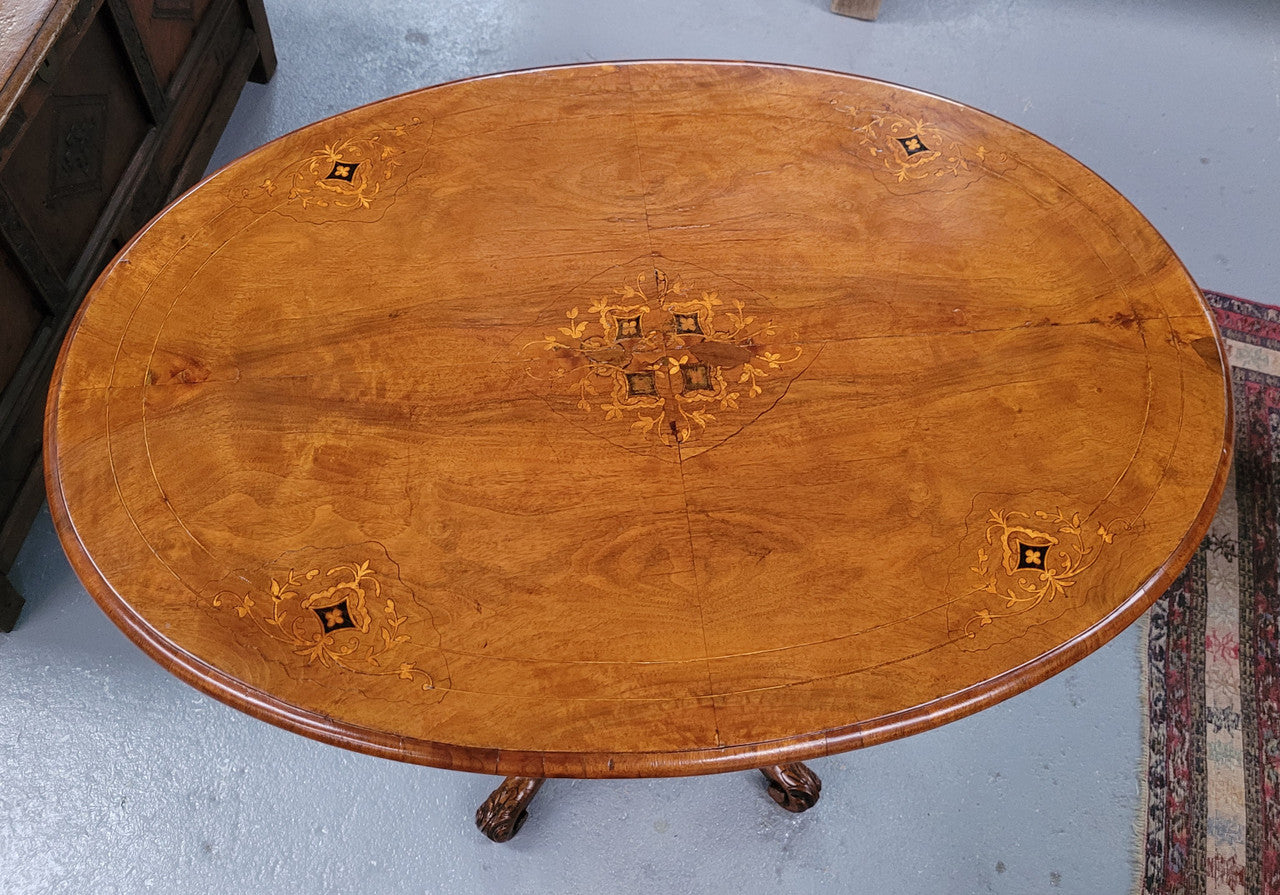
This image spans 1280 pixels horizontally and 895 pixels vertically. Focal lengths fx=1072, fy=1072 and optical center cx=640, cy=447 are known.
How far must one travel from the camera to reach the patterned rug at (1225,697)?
169 centimetres

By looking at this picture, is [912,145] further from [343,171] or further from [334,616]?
[334,616]

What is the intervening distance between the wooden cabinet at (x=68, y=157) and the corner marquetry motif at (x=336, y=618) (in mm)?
885

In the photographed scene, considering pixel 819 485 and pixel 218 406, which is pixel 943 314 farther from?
pixel 218 406

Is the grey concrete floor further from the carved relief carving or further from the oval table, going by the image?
the carved relief carving

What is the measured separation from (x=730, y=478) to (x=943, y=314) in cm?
41

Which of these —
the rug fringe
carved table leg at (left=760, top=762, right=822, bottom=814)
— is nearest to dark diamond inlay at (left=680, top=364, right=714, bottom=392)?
carved table leg at (left=760, top=762, right=822, bottom=814)

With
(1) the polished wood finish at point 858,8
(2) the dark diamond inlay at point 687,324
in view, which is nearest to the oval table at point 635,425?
(2) the dark diamond inlay at point 687,324

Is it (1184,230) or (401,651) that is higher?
(401,651)

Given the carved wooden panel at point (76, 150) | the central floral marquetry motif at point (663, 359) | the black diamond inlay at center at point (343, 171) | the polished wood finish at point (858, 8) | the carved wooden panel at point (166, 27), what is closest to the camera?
the central floral marquetry motif at point (663, 359)

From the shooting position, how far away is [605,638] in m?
1.20

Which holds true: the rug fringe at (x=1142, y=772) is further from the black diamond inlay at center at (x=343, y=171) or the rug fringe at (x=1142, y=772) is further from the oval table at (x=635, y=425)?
the black diamond inlay at center at (x=343, y=171)

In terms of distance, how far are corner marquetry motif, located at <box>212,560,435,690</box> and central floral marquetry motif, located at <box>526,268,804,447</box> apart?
0.37 metres

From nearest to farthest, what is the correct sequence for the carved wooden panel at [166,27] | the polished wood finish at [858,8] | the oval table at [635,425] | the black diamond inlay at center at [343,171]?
1. the oval table at [635,425]
2. the black diamond inlay at center at [343,171]
3. the carved wooden panel at [166,27]
4. the polished wood finish at [858,8]

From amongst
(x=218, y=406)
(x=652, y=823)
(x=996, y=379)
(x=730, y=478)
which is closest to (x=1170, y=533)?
(x=996, y=379)
